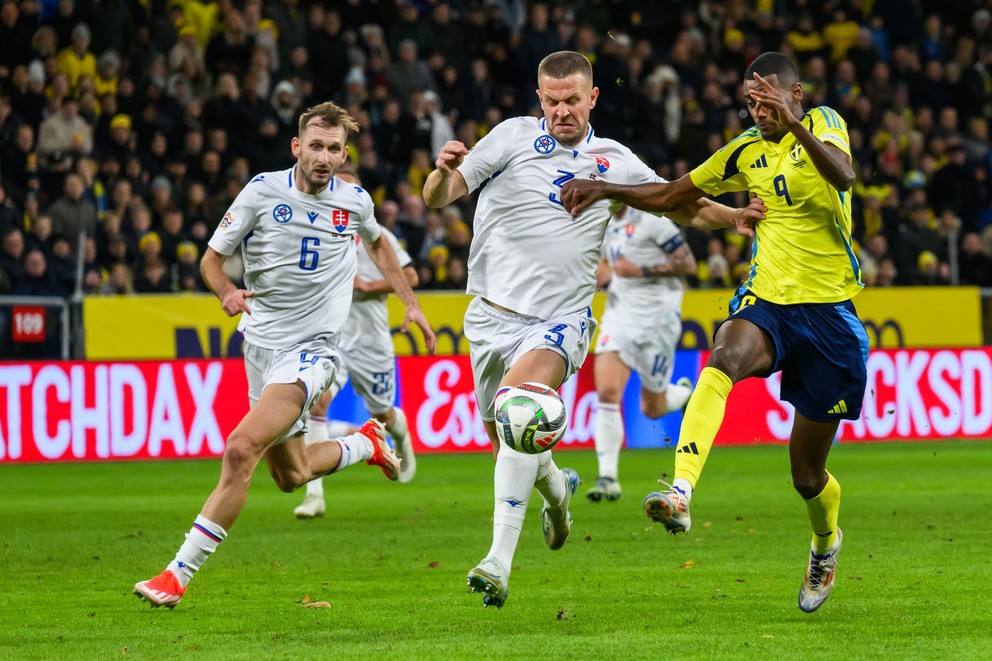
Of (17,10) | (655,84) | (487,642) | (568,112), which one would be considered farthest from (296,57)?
(487,642)

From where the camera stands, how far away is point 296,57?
66.5 ft

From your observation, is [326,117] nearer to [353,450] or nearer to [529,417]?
[353,450]

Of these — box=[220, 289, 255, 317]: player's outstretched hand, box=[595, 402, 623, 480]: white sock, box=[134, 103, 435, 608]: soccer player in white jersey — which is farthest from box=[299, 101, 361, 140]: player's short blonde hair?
box=[595, 402, 623, 480]: white sock

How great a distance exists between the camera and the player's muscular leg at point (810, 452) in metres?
7.16

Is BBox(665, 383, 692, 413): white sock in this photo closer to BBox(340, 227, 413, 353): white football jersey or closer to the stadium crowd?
BBox(340, 227, 413, 353): white football jersey

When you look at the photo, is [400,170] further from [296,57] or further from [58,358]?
[58,358]

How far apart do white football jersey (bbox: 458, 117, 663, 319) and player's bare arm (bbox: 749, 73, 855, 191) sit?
1.14m

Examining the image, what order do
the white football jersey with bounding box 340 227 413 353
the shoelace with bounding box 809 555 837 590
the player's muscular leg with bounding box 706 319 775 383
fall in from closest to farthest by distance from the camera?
the player's muscular leg with bounding box 706 319 775 383, the shoelace with bounding box 809 555 837 590, the white football jersey with bounding box 340 227 413 353

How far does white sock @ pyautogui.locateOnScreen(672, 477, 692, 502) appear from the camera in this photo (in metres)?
6.29

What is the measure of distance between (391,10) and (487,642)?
16889mm

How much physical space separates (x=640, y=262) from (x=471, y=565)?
5248mm

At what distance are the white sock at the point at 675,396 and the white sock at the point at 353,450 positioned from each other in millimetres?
4857

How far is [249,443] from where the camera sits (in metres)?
7.72

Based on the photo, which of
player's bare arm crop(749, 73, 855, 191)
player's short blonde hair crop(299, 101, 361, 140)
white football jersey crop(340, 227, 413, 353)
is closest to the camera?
player's bare arm crop(749, 73, 855, 191)
